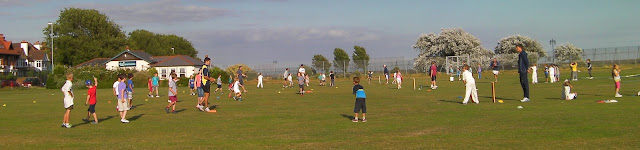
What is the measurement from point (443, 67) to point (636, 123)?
2469 inches

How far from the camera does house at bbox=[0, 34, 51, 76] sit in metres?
102

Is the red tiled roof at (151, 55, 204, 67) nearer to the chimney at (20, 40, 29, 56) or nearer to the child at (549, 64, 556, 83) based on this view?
the chimney at (20, 40, 29, 56)

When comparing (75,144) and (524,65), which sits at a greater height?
(524,65)

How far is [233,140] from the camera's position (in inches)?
488

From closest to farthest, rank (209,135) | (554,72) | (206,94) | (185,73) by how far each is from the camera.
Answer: (209,135), (206,94), (554,72), (185,73)

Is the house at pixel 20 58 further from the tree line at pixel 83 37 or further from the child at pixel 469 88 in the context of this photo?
the child at pixel 469 88

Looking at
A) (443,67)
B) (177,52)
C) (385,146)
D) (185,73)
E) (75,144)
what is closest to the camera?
(385,146)

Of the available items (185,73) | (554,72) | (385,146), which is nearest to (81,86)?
(185,73)

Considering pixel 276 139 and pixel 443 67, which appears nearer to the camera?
pixel 276 139

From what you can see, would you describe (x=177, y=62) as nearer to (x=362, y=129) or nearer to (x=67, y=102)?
(x=67, y=102)

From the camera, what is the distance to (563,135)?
1156 centimetres

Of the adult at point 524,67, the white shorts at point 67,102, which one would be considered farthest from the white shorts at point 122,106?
the adult at point 524,67

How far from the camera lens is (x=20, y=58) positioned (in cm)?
11169

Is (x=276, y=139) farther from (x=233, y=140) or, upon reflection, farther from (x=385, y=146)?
(x=385, y=146)
